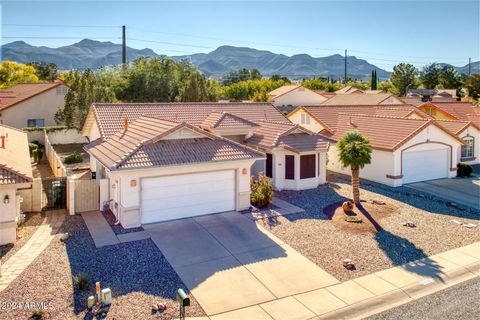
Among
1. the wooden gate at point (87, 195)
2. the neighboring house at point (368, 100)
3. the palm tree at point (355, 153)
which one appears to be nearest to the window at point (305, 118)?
the palm tree at point (355, 153)

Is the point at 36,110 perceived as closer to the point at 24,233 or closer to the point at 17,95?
the point at 17,95

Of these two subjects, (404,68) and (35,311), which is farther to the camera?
(404,68)

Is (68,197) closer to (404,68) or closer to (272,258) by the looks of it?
(272,258)

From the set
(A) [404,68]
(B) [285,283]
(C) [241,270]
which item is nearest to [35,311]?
(C) [241,270]

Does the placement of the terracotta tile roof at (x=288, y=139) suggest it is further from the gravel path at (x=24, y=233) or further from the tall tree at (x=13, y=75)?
the tall tree at (x=13, y=75)

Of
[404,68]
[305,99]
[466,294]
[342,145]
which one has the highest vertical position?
[404,68]
